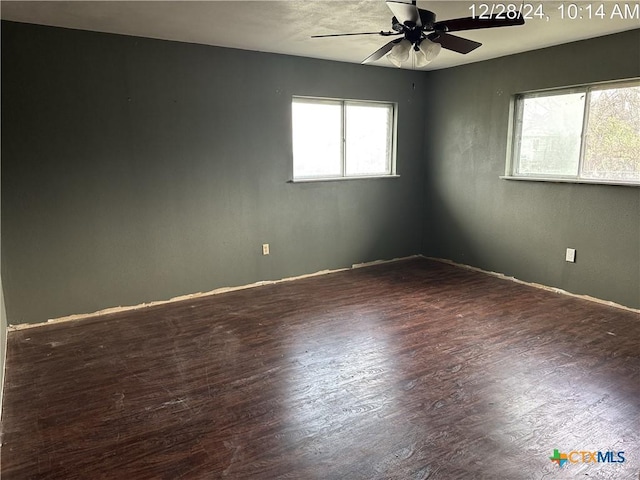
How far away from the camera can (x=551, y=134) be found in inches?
168

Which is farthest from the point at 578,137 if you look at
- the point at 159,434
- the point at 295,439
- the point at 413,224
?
the point at 159,434

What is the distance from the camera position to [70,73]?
11.3 feet

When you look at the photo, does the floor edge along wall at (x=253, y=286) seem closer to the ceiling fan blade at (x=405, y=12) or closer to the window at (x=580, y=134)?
the window at (x=580, y=134)

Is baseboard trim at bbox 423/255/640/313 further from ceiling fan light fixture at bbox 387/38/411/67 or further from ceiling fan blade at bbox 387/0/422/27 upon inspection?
ceiling fan blade at bbox 387/0/422/27

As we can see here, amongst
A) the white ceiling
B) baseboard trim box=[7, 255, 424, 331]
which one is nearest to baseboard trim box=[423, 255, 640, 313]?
baseboard trim box=[7, 255, 424, 331]

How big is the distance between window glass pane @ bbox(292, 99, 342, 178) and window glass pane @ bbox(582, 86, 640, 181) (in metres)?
2.43

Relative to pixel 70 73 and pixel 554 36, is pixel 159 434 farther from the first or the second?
pixel 554 36

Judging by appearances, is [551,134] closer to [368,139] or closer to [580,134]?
[580,134]

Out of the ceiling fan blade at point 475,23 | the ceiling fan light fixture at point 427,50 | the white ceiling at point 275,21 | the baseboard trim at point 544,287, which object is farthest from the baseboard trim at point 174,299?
the ceiling fan blade at point 475,23

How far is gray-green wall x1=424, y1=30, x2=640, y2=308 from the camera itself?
375 centimetres

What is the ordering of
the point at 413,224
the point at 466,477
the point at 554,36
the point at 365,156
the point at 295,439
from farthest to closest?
the point at 413,224 < the point at 365,156 < the point at 554,36 < the point at 295,439 < the point at 466,477

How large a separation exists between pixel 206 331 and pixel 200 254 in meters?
1.03

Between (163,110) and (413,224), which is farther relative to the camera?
(413,224)

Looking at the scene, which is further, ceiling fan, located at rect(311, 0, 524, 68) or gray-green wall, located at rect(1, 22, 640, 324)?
gray-green wall, located at rect(1, 22, 640, 324)
